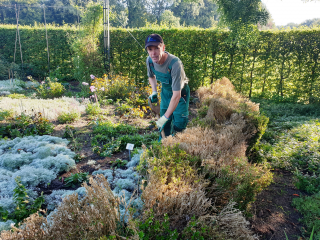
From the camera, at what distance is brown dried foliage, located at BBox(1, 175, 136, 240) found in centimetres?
153

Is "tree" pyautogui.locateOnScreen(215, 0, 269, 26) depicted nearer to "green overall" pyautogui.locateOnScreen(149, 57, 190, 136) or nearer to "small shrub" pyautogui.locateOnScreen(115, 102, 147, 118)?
"small shrub" pyautogui.locateOnScreen(115, 102, 147, 118)

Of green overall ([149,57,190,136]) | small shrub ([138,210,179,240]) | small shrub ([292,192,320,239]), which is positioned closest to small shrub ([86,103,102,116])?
green overall ([149,57,190,136])

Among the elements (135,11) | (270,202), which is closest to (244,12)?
(270,202)

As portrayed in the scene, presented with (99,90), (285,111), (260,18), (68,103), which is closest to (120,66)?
(99,90)

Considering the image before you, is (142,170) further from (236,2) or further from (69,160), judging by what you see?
(236,2)

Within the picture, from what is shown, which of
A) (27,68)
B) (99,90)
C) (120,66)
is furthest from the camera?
(27,68)

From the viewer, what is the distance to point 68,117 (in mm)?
5402

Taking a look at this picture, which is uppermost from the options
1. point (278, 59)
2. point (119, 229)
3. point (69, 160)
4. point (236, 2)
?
point (236, 2)

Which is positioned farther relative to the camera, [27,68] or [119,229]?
[27,68]

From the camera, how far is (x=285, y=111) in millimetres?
6539

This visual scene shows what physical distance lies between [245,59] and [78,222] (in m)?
8.47

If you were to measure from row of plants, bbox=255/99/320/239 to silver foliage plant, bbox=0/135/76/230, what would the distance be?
129 inches

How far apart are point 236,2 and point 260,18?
3.84ft

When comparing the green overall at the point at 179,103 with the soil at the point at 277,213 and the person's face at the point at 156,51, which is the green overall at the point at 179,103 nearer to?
the person's face at the point at 156,51
